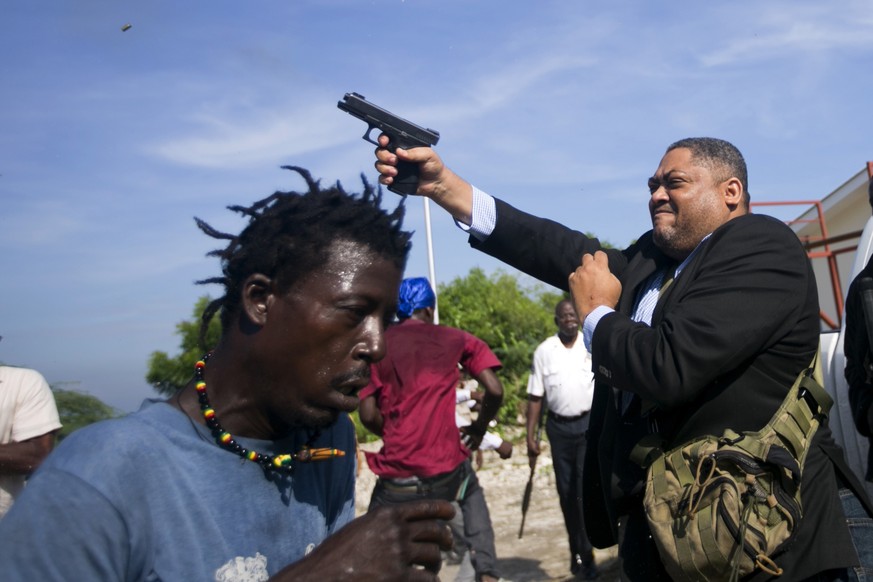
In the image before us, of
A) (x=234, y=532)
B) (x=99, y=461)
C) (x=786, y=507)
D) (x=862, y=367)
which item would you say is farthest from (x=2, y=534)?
(x=862, y=367)

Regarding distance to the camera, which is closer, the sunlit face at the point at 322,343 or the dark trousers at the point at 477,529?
the sunlit face at the point at 322,343

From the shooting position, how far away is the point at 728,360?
2.61 metres

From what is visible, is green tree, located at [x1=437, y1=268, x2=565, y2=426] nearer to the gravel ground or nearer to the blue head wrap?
the gravel ground

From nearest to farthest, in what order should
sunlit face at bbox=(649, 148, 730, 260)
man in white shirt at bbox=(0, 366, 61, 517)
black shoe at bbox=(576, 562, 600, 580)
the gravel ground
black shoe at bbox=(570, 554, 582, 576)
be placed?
1. sunlit face at bbox=(649, 148, 730, 260)
2. man in white shirt at bbox=(0, 366, 61, 517)
3. black shoe at bbox=(576, 562, 600, 580)
4. black shoe at bbox=(570, 554, 582, 576)
5. the gravel ground

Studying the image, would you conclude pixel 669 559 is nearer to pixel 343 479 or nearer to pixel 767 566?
pixel 767 566

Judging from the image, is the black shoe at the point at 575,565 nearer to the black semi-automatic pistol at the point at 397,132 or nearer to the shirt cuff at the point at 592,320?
the shirt cuff at the point at 592,320

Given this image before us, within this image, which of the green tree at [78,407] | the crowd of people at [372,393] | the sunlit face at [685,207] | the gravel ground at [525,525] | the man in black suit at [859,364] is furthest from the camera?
the gravel ground at [525,525]

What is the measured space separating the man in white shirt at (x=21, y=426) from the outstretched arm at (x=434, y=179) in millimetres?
2139

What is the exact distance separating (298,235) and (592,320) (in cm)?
142

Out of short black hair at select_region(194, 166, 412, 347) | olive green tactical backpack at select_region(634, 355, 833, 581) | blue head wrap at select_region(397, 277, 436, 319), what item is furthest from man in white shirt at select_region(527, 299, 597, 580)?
short black hair at select_region(194, 166, 412, 347)

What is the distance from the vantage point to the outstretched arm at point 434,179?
2830 mm

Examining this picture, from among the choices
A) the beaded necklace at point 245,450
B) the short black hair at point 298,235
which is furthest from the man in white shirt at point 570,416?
the beaded necklace at point 245,450

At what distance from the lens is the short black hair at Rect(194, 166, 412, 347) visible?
1.76 m

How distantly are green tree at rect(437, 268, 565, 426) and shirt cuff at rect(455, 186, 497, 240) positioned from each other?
9185 mm
